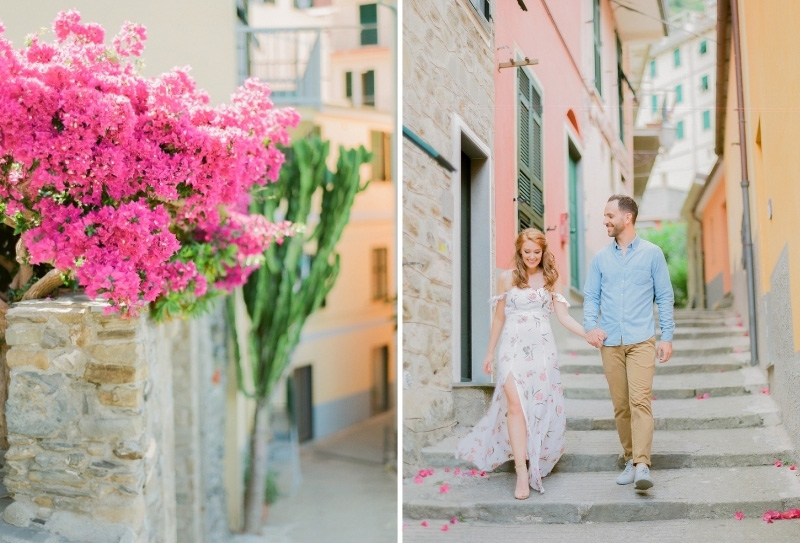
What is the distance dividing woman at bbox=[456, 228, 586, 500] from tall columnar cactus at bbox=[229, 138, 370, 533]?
918mm

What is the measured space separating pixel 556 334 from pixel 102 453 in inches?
48.8

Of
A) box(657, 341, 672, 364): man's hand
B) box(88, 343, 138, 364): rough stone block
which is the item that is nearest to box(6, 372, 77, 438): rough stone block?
box(88, 343, 138, 364): rough stone block

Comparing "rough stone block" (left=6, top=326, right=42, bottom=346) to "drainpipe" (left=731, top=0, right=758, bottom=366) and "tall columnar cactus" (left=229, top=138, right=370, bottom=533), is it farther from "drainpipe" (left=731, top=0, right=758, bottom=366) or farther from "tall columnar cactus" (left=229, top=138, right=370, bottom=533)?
"drainpipe" (left=731, top=0, right=758, bottom=366)

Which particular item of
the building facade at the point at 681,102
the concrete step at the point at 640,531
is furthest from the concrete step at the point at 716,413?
the building facade at the point at 681,102

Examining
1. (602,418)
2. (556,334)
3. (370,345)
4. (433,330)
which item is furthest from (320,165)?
(602,418)

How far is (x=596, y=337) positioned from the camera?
1739 mm

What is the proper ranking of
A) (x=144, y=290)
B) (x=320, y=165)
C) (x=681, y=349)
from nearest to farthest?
(x=681, y=349) < (x=144, y=290) < (x=320, y=165)

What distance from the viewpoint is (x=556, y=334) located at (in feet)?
5.92

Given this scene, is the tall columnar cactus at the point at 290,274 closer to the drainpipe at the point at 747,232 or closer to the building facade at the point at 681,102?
the building facade at the point at 681,102

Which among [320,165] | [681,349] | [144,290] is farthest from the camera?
[320,165]

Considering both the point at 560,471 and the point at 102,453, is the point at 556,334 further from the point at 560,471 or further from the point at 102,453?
the point at 102,453

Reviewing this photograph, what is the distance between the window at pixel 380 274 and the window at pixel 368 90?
0.54 meters

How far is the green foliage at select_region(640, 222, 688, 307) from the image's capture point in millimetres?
1698

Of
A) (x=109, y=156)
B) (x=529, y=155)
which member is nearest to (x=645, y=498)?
(x=529, y=155)
